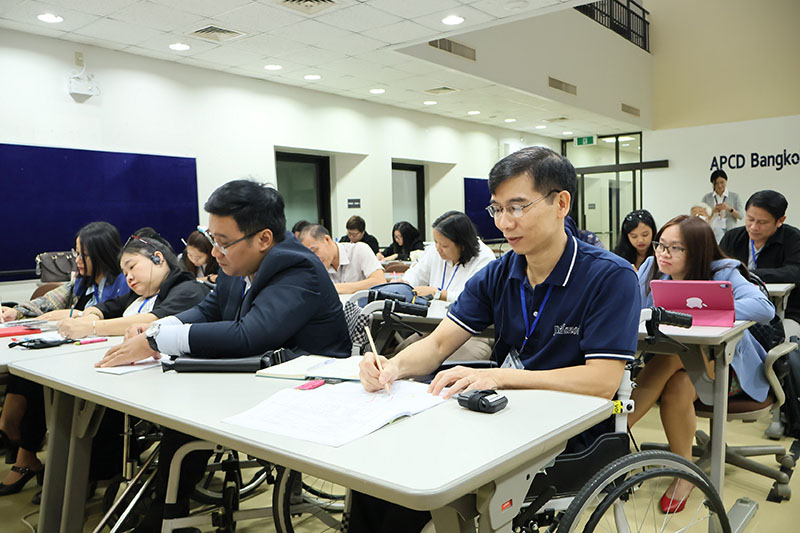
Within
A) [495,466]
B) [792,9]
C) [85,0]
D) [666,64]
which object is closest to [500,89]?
[85,0]

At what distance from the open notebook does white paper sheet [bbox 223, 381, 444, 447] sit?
0.09 metres

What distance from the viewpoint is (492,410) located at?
135cm

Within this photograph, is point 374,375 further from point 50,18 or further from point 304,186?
point 304,186

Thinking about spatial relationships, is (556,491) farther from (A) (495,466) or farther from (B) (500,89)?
(B) (500,89)

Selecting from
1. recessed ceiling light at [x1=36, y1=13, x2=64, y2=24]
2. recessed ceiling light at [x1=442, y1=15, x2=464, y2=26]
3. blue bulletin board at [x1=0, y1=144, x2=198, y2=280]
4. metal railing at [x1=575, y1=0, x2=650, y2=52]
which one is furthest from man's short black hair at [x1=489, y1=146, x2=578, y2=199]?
metal railing at [x1=575, y1=0, x2=650, y2=52]

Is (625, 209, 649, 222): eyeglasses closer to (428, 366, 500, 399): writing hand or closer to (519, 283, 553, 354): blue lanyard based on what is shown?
(519, 283, 553, 354): blue lanyard

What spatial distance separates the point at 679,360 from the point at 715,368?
230 mm

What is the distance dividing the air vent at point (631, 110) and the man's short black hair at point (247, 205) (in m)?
11.3

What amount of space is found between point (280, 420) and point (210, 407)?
25 centimetres

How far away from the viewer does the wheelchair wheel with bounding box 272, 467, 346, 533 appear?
2238mm

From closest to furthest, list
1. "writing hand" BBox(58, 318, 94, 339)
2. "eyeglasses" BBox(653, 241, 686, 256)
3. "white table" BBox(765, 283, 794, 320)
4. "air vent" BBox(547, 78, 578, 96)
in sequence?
"writing hand" BBox(58, 318, 94, 339)
"eyeglasses" BBox(653, 241, 686, 256)
"white table" BBox(765, 283, 794, 320)
"air vent" BBox(547, 78, 578, 96)

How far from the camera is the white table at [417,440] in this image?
1.04 metres

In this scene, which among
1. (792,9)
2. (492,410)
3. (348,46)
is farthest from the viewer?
(792,9)

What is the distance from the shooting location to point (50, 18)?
5211 mm
